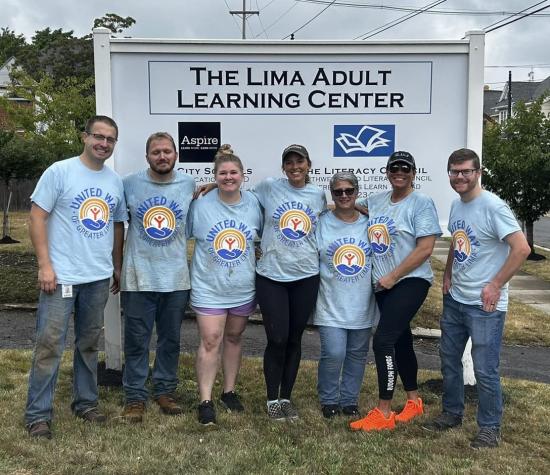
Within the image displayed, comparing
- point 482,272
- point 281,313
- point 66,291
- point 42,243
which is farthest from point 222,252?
point 482,272

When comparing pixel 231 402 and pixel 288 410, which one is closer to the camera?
pixel 288 410

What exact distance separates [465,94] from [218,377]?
10.2 ft

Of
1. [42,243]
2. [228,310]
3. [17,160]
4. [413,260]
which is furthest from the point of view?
[17,160]

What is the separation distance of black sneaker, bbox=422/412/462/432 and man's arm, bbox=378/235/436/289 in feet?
3.23

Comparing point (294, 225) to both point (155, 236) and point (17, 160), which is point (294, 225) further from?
point (17, 160)

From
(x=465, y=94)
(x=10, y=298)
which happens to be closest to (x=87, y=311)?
(x=465, y=94)

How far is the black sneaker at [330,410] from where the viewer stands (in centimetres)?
404

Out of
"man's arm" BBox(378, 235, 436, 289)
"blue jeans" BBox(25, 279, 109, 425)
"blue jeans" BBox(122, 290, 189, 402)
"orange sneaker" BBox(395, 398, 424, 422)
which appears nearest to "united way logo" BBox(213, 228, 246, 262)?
"blue jeans" BBox(122, 290, 189, 402)

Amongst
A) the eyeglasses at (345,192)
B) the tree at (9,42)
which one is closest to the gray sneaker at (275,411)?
the eyeglasses at (345,192)

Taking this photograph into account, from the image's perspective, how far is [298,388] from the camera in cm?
472

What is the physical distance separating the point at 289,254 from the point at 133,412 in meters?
1.51

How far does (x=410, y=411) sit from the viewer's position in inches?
161

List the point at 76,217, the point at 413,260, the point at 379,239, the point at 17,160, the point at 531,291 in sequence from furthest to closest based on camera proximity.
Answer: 1. the point at 17,160
2. the point at 531,291
3. the point at 379,239
4. the point at 413,260
5. the point at 76,217

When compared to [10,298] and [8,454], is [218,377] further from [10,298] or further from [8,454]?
[10,298]
